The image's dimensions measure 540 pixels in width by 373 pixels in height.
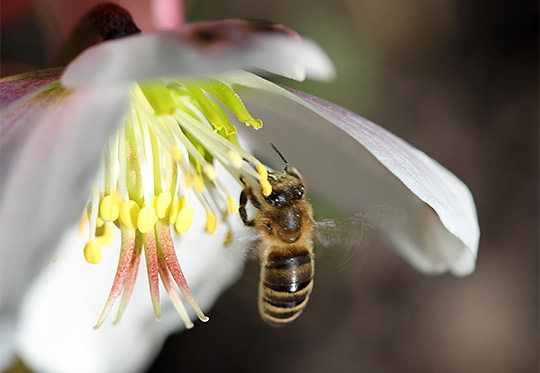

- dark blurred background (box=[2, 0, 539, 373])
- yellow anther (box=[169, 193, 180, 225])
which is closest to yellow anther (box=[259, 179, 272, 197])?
yellow anther (box=[169, 193, 180, 225])

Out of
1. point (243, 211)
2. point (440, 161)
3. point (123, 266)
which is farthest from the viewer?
point (440, 161)

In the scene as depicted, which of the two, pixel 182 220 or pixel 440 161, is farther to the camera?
pixel 440 161

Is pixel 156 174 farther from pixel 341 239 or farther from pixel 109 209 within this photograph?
pixel 341 239

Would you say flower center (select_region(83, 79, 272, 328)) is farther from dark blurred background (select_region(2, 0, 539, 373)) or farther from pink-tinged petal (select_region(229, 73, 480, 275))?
dark blurred background (select_region(2, 0, 539, 373))

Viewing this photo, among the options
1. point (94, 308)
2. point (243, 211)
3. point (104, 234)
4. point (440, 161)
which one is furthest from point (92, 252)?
point (440, 161)

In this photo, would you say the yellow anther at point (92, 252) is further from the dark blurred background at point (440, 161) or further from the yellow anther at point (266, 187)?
the dark blurred background at point (440, 161)

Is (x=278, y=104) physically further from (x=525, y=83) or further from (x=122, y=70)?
(x=525, y=83)

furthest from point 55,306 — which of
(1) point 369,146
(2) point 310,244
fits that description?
(1) point 369,146
